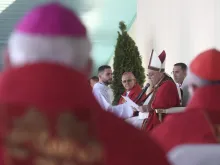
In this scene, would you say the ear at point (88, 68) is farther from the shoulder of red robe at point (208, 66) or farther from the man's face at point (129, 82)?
the man's face at point (129, 82)

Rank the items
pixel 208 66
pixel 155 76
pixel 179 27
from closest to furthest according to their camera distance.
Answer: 1. pixel 208 66
2. pixel 155 76
3. pixel 179 27

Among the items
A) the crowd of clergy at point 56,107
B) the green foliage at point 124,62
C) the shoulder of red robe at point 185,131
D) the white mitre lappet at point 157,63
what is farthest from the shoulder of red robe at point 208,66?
the green foliage at point 124,62

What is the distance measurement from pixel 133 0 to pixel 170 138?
8.57 meters

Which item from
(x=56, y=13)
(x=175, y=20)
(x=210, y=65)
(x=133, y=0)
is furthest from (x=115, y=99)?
(x=56, y=13)

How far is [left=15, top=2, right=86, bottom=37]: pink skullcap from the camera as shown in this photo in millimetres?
1373

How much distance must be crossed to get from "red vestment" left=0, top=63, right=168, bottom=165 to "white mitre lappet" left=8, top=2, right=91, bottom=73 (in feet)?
0.15

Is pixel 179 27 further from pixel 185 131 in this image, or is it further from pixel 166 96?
pixel 185 131

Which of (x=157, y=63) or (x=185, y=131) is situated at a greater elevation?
(x=157, y=63)

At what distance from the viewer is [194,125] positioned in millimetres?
2006

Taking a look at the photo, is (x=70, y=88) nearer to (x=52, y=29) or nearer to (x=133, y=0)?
(x=52, y=29)

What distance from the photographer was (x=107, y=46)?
1077 cm

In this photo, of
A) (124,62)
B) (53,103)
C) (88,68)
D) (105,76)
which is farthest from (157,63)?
(53,103)

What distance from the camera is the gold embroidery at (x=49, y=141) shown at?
4.42ft

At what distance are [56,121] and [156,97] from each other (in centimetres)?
337
